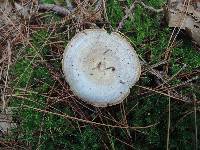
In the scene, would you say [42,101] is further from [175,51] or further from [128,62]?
[175,51]

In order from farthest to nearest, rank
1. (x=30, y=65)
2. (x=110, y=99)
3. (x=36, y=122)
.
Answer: (x=30, y=65), (x=36, y=122), (x=110, y=99)

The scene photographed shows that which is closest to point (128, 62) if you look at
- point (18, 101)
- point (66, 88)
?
point (66, 88)

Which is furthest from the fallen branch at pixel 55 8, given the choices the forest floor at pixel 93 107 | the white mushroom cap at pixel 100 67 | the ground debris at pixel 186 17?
the ground debris at pixel 186 17

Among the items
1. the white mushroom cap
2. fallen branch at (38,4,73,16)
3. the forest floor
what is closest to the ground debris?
the forest floor

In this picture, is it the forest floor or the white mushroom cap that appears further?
the forest floor

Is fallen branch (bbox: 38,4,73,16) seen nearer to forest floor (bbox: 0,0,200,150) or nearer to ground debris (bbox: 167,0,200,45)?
forest floor (bbox: 0,0,200,150)

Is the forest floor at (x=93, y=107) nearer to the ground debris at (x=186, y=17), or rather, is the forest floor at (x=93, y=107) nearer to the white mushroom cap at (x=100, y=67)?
the ground debris at (x=186, y=17)
